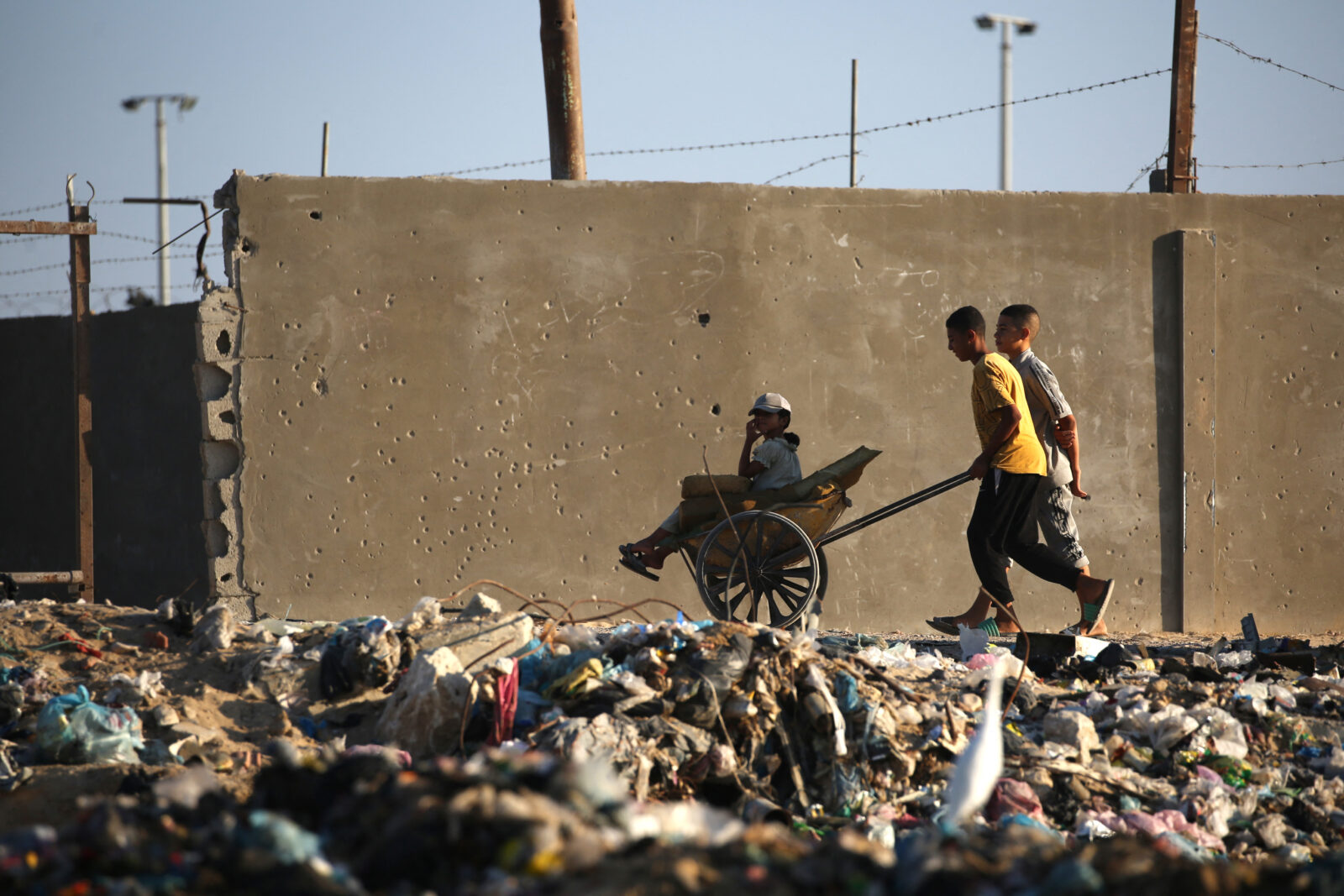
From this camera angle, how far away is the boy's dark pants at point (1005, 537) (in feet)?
18.3

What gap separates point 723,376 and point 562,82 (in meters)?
2.55

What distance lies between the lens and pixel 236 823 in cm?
216

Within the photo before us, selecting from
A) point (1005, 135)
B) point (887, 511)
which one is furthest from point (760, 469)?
point (1005, 135)

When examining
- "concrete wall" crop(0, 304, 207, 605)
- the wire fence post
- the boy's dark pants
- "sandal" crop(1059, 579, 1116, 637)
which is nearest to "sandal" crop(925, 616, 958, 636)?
the boy's dark pants

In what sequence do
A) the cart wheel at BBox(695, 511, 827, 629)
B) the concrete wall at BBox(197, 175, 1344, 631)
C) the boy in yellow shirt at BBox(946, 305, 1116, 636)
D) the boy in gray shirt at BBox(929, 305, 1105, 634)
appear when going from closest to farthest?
1. the cart wheel at BBox(695, 511, 827, 629)
2. the boy in yellow shirt at BBox(946, 305, 1116, 636)
3. the boy in gray shirt at BBox(929, 305, 1105, 634)
4. the concrete wall at BBox(197, 175, 1344, 631)

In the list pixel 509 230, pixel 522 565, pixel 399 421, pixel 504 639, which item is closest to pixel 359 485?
pixel 399 421

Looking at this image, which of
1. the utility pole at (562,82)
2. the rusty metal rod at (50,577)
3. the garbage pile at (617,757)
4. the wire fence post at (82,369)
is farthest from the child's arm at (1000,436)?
the rusty metal rod at (50,577)

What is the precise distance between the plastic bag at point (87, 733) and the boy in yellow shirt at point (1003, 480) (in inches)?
149

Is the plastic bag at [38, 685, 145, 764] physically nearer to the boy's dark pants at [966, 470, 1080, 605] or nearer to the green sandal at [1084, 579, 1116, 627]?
the boy's dark pants at [966, 470, 1080, 605]

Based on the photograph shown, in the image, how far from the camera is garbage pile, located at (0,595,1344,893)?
199cm

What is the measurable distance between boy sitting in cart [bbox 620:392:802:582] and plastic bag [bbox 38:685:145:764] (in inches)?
98.7

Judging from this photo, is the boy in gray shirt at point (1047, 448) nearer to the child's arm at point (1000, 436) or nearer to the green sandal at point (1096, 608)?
the green sandal at point (1096, 608)

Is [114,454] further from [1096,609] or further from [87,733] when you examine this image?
[1096,609]

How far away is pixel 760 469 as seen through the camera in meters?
5.71
